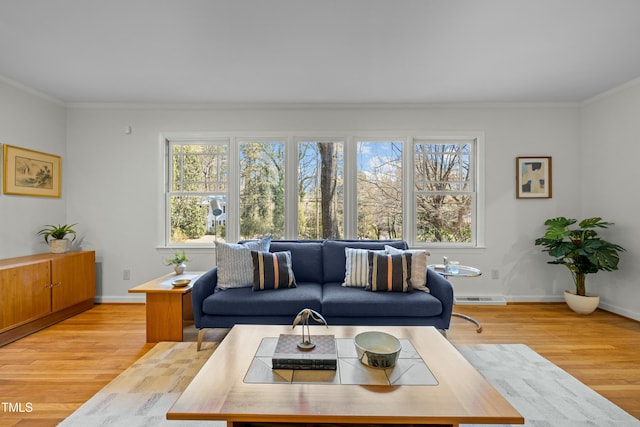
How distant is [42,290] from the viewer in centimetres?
302

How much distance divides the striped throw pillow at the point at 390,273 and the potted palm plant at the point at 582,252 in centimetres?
200

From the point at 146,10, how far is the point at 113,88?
1746 mm

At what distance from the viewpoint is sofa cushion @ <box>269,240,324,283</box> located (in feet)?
10.2

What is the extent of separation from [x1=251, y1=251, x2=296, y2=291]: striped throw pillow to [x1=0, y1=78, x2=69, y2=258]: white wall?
8.79ft

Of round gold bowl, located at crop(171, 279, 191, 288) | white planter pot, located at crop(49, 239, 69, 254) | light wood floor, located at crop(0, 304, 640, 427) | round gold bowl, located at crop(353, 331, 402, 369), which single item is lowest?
light wood floor, located at crop(0, 304, 640, 427)

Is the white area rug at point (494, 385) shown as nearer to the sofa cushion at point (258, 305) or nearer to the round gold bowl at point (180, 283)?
the sofa cushion at point (258, 305)

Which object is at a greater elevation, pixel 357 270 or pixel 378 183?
pixel 378 183

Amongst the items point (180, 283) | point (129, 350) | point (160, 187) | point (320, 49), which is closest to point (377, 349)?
point (180, 283)

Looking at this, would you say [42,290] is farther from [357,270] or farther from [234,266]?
[357,270]

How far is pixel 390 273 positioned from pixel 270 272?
1053 millimetres

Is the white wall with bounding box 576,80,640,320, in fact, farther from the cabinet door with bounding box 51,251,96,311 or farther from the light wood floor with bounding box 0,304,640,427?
the cabinet door with bounding box 51,251,96,311

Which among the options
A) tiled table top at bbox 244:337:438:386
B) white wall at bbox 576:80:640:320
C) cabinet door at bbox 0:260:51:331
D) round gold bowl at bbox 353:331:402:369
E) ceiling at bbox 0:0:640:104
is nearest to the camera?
tiled table top at bbox 244:337:438:386

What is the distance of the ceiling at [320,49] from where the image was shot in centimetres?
210

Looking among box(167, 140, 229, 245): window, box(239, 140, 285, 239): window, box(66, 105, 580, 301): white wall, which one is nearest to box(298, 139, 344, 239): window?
box(239, 140, 285, 239): window
